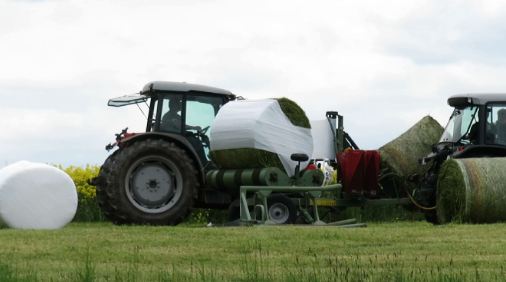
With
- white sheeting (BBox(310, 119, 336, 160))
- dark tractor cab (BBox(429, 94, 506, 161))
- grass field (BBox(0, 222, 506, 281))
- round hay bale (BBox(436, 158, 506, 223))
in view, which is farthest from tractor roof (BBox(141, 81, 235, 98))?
round hay bale (BBox(436, 158, 506, 223))

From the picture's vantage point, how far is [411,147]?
18.4m

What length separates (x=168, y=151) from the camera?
653 inches

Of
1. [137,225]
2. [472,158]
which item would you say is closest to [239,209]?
[137,225]

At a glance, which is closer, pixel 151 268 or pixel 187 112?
pixel 151 268

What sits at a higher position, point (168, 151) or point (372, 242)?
point (168, 151)

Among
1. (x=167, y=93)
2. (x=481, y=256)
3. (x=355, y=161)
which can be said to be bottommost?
(x=481, y=256)

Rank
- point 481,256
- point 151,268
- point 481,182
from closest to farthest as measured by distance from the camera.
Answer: point 151,268, point 481,256, point 481,182

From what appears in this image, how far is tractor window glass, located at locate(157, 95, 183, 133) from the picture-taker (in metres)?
17.6

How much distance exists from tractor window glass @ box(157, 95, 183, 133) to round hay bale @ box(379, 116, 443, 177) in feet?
11.5

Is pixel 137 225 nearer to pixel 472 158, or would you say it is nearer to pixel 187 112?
pixel 187 112

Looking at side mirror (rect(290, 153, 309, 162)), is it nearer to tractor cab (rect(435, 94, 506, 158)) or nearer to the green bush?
tractor cab (rect(435, 94, 506, 158))

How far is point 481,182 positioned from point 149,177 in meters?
5.01

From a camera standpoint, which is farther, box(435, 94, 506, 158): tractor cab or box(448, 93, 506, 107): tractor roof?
box(448, 93, 506, 107): tractor roof

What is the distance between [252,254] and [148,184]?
6.01 metres
